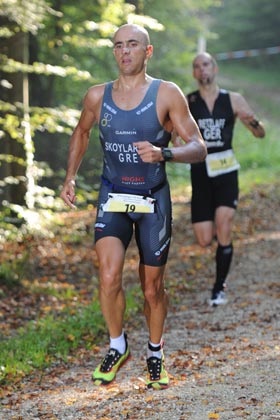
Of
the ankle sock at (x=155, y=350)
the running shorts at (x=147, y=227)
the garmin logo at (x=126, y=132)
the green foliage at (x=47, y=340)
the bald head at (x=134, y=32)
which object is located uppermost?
the bald head at (x=134, y=32)

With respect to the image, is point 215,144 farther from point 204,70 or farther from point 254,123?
point 204,70

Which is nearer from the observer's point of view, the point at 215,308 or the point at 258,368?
the point at 258,368

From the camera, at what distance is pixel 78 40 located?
1028cm

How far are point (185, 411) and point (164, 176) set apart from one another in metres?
1.60

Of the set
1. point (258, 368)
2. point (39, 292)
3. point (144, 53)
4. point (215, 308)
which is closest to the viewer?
point (144, 53)

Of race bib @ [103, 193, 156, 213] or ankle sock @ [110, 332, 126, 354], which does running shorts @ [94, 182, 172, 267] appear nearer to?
race bib @ [103, 193, 156, 213]

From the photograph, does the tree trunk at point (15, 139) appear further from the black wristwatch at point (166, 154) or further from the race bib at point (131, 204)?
the black wristwatch at point (166, 154)

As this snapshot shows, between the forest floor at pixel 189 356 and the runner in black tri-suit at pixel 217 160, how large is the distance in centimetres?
68

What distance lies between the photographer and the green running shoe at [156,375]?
528 centimetres

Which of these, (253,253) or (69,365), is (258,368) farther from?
(253,253)

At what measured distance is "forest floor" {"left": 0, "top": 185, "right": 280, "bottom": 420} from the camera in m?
4.89

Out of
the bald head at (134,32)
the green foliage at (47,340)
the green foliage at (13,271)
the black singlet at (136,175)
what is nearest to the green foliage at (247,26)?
the green foliage at (13,271)

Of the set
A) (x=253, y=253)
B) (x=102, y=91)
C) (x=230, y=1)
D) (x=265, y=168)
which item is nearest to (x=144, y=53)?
(x=102, y=91)

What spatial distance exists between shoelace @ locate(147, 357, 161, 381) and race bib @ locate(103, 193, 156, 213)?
1079mm
